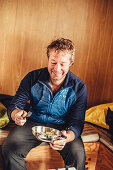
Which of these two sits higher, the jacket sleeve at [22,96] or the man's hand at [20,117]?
the jacket sleeve at [22,96]

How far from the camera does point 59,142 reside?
53.5 inches

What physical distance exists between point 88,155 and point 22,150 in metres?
0.76

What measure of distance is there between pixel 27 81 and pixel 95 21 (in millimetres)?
1400

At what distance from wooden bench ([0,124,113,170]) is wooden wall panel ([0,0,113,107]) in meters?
0.85

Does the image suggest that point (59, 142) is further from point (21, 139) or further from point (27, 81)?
point (27, 81)

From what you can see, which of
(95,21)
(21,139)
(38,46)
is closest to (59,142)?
(21,139)

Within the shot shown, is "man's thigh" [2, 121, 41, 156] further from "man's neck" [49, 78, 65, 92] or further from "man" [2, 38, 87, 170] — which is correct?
"man's neck" [49, 78, 65, 92]

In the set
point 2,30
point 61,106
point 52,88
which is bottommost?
point 61,106

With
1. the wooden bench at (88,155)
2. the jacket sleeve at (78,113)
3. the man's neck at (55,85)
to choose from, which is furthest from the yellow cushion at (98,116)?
the man's neck at (55,85)

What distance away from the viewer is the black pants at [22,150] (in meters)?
1.50

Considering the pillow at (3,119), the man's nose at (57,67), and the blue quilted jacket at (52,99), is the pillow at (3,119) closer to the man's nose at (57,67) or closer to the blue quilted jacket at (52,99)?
the blue quilted jacket at (52,99)

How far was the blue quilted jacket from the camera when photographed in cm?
178

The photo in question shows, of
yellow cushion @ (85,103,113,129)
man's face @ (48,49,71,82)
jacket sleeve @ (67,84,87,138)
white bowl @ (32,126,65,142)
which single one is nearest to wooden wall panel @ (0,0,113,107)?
yellow cushion @ (85,103,113,129)

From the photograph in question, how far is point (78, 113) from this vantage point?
1.76 meters
